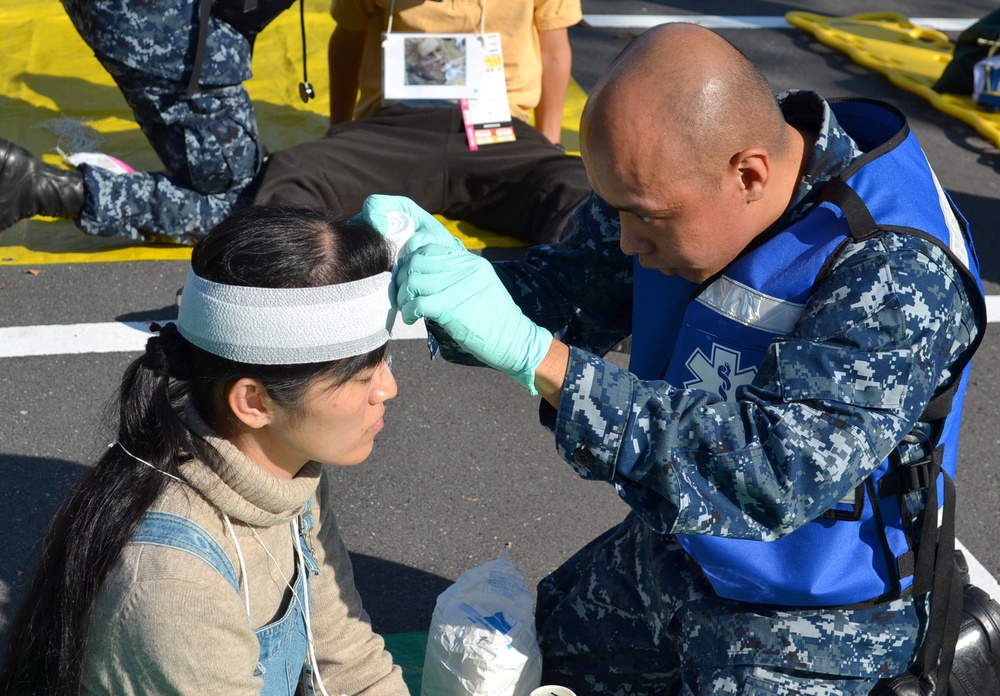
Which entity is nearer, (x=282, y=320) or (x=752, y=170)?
(x=282, y=320)

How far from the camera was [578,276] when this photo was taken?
2412 millimetres

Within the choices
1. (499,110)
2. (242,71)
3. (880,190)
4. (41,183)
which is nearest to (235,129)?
(242,71)

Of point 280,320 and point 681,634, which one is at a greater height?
point 280,320

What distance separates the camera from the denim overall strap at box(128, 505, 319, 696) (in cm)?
170

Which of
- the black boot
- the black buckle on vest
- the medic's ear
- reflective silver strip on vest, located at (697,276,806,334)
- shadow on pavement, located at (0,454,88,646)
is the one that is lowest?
shadow on pavement, located at (0,454,88,646)

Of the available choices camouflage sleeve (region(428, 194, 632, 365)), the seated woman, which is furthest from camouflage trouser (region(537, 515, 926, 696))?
the seated woman

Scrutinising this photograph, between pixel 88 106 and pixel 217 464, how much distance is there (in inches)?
149

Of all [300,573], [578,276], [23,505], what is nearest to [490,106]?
[578,276]

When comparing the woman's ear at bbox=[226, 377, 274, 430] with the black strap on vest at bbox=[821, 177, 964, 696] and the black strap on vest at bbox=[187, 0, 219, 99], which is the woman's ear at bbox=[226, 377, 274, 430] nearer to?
the black strap on vest at bbox=[821, 177, 964, 696]

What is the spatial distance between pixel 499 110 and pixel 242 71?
1011 millimetres

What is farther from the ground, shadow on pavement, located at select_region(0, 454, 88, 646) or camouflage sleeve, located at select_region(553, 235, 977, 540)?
camouflage sleeve, located at select_region(553, 235, 977, 540)

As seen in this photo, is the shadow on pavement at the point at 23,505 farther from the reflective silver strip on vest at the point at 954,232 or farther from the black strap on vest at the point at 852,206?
the reflective silver strip on vest at the point at 954,232

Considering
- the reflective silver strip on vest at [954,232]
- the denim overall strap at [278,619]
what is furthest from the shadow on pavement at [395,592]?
the reflective silver strip on vest at [954,232]

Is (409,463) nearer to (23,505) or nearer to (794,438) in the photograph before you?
(23,505)
